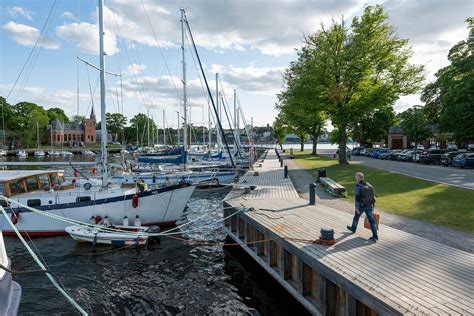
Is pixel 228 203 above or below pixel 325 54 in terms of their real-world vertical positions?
below

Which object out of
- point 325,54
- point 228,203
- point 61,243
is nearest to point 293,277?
point 228,203

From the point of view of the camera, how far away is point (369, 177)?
28469 mm

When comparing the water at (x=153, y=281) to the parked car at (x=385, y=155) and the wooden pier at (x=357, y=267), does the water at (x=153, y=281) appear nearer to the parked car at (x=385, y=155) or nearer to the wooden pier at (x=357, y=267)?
the wooden pier at (x=357, y=267)

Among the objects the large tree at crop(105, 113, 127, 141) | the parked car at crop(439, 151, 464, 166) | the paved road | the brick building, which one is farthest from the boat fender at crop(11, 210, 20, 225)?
the large tree at crop(105, 113, 127, 141)

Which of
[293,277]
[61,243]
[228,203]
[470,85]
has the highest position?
[470,85]

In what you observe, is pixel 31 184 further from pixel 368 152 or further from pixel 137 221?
pixel 368 152

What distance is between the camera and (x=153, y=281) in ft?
40.6

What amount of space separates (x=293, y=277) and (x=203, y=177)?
22860 mm

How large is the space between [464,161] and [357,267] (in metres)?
37.6

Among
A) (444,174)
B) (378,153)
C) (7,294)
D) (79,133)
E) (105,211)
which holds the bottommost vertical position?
(105,211)

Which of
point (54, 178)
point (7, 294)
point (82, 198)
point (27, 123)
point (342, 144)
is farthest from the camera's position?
point (27, 123)

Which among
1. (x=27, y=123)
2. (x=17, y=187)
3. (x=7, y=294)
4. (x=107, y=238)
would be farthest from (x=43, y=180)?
(x=27, y=123)

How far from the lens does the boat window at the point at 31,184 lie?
19.7 meters

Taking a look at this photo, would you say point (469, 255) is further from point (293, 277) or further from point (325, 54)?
point (325, 54)
